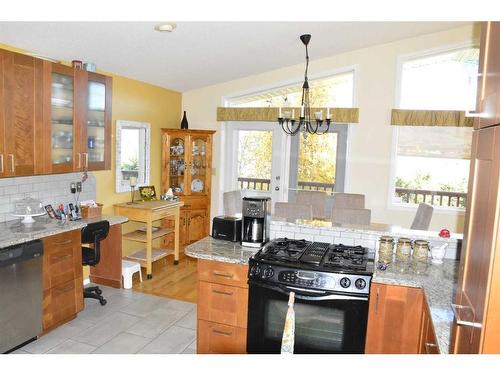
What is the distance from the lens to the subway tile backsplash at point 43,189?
347 cm

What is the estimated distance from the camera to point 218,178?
6.13m

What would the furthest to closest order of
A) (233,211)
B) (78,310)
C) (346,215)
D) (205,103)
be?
(205,103) < (233,211) < (346,215) < (78,310)

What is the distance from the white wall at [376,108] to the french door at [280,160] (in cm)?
25

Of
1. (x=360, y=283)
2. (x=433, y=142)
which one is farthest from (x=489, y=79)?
(x=433, y=142)

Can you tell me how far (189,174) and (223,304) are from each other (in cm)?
330

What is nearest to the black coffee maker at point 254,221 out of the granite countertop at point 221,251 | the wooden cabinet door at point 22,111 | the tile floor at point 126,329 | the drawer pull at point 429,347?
the granite countertop at point 221,251

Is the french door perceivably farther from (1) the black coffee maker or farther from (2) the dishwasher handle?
(2) the dishwasher handle

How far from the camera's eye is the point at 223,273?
8.38 ft

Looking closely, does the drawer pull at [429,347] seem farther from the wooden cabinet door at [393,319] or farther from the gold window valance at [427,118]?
the gold window valance at [427,118]

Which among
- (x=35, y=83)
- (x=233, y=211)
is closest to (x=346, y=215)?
(x=233, y=211)

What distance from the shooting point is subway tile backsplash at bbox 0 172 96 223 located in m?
3.47
